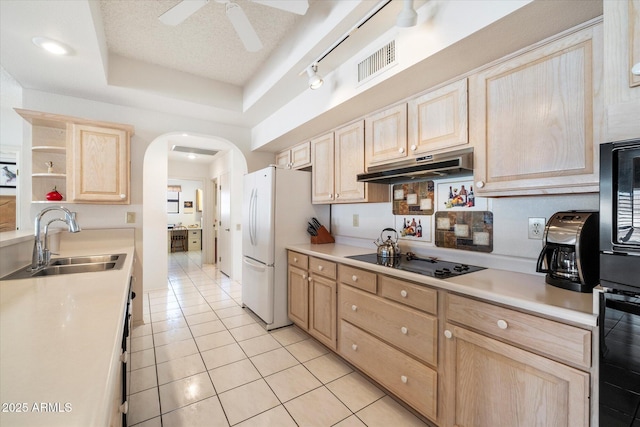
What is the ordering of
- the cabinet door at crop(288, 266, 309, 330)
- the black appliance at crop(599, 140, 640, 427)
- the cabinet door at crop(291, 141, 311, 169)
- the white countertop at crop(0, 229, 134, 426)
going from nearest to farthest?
the white countertop at crop(0, 229, 134, 426) < the black appliance at crop(599, 140, 640, 427) < the cabinet door at crop(288, 266, 309, 330) < the cabinet door at crop(291, 141, 311, 169)

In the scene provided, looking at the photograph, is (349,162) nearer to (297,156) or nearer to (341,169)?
(341,169)

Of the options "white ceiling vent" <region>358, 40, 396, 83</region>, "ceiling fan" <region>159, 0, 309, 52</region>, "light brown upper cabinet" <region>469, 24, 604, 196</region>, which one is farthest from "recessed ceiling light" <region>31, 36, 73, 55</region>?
"light brown upper cabinet" <region>469, 24, 604, 196</region>

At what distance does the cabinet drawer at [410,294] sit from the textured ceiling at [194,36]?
2007 mm

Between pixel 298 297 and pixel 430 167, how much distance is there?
1.77 meters

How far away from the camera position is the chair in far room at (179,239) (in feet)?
26.8

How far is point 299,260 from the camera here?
→ 2.73 m

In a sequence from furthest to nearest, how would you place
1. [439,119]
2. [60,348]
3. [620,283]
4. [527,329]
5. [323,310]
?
[323,310] < [439,119] < [527,329] < [620,283] < [60,348]

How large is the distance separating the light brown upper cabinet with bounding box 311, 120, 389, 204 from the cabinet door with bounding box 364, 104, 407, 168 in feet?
0.29

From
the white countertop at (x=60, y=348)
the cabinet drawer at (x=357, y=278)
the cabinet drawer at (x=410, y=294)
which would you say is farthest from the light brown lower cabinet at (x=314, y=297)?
the white countertop at (x=60, y=348)

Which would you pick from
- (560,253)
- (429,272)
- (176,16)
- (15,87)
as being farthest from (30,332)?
(15,87)

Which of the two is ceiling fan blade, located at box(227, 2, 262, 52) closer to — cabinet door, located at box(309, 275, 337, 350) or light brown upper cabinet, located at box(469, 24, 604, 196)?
light brown upper cabinet, located at box(469, 24, 604, 196)

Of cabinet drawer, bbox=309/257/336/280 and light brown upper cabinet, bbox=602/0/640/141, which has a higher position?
light brown upper cabinet, bbox=602/0/640/141

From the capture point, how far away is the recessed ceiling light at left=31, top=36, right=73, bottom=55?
1847 mm

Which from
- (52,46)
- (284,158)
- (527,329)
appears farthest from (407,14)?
(284,158)
